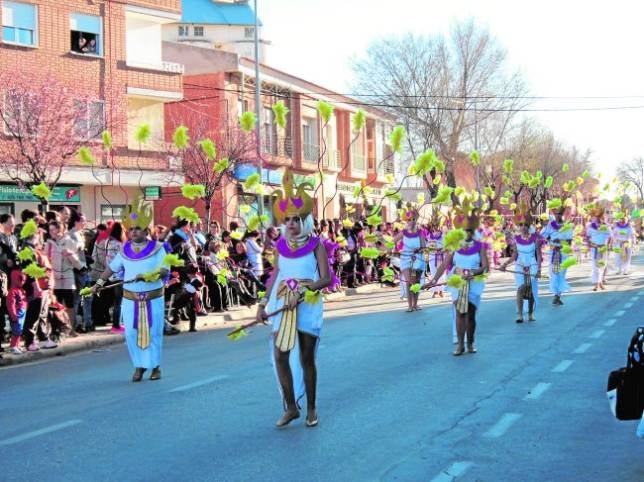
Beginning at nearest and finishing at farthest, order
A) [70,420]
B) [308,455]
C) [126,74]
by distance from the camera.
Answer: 1. [308,455]
2. [70,420]
3. [126,74]

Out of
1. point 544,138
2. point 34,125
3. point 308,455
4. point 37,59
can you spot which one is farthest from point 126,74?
point 544,138

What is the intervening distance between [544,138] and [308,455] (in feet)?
166

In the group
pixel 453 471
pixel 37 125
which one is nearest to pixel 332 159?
pixel 37 125

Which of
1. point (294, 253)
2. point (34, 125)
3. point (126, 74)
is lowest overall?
point (294, 253)

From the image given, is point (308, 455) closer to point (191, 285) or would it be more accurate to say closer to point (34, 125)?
point (191, 285)

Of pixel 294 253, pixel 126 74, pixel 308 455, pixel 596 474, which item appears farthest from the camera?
pixel 126 74

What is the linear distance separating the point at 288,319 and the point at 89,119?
1974 centimetres

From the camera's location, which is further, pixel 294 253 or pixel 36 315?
pixel 36 315

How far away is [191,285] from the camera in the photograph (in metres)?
16.7

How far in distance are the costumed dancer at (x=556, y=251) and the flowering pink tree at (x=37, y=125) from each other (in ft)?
36.0

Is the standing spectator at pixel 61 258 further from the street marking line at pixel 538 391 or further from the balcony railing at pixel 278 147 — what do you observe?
the balcony railing at pixel 278 147

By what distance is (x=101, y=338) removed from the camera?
1513 centimetres

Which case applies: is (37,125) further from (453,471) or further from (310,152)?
(310,152)

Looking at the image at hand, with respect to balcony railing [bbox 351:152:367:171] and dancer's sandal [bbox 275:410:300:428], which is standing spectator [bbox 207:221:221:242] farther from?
balcony railing [bbox 351:152:367:171]
